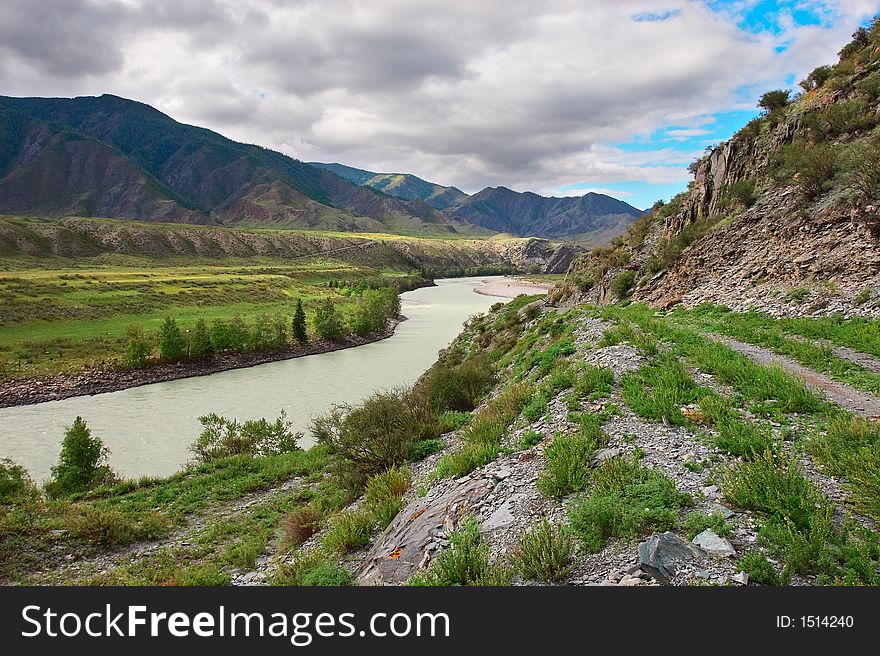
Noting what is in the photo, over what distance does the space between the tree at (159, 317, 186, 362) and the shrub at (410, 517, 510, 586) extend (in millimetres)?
55700

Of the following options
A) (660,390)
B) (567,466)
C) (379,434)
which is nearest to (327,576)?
(567,466)

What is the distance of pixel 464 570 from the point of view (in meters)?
5.80

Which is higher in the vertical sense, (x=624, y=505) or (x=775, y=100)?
(x=775, y=100)

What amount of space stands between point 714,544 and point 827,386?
6.88m

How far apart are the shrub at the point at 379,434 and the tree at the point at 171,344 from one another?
4581 cm

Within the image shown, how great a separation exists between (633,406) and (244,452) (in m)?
23.8

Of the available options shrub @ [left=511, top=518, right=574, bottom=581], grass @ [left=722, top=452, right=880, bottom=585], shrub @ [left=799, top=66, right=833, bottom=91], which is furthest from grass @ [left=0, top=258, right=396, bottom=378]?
shrub @ [left=799, top=66, right=833, bottom=91]

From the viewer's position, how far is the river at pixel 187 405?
30.2 metres

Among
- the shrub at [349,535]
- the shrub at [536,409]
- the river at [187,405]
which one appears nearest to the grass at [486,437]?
the shrub at [536,409]

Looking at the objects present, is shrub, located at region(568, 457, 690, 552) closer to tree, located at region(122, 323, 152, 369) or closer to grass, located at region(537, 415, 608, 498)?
grass, located at region(537, 415, 608, 498)

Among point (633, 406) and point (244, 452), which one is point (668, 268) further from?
point (244, 452)

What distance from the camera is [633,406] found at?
9484mm

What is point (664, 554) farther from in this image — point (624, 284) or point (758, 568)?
point (624, 284)

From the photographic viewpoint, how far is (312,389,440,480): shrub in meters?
14.5
